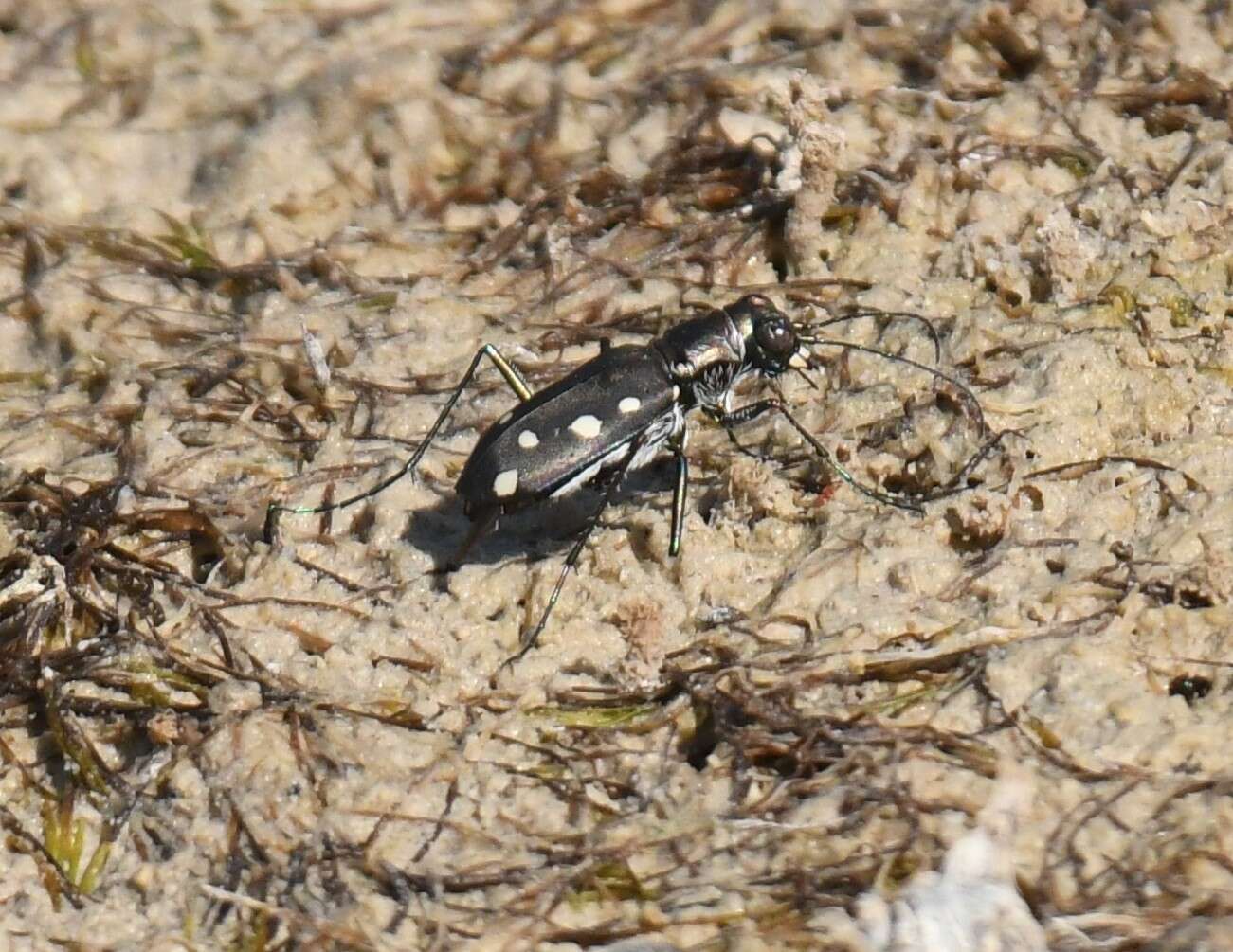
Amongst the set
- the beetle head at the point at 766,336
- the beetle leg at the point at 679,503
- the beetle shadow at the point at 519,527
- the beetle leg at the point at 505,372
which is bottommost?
the beetle shadow at the point at 519,527

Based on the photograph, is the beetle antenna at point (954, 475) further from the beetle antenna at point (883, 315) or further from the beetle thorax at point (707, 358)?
the beetle thorax at point (707, 358)

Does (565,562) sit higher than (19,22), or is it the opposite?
(19,22)

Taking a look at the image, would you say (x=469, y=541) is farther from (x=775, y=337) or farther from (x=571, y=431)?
(x=775, y=337)

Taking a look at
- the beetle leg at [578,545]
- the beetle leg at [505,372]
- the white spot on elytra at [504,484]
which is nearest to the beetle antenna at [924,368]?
the beetle leg at [578,545]

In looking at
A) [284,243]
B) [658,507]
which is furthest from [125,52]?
[658,507]

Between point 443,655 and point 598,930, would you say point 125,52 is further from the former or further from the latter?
point 598,930

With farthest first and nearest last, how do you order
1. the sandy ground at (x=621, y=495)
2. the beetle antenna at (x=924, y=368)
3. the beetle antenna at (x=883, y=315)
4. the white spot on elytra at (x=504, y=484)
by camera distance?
1. the beetle antenna at (x=883, y=315)
2. the beetle antenna at (x=924, y=368)
3. the white spot on elytra at (x=504, y=484)
4. the sandy ground at (x=621, y=495)

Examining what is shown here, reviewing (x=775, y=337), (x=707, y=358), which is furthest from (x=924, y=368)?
(x=707, y=358)

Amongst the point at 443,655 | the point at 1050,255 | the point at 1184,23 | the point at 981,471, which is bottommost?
the point at 443,655
